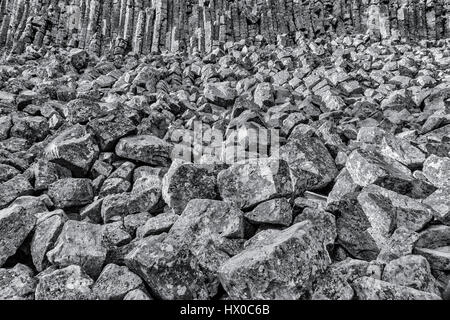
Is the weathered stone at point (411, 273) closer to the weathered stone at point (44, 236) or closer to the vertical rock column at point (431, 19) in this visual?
the weathered stone at point (44, 236)

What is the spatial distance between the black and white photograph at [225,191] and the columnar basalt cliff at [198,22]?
26.4 feet

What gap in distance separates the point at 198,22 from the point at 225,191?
19835 mm

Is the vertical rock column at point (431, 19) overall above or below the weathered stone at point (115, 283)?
above

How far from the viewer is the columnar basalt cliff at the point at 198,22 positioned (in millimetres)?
21375

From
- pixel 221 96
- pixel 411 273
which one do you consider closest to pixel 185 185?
pixel 411 273

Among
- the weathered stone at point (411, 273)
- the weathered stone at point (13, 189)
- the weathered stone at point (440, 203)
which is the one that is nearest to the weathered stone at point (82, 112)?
the weathered stone at point (13, 189)

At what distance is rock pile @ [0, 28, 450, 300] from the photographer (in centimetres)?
407

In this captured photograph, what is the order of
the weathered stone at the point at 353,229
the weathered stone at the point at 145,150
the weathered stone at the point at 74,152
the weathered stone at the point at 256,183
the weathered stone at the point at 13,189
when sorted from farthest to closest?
the weathered stone at the point at 145,150 < the weathered stone at the point at 74,152 < the weathered stone at the point at 13,189 < the weathered stone at the point at 256,183 < the weathered stone at the point at 353,229

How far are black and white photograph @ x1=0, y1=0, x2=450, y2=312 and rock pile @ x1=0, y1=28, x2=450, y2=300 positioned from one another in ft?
0.08

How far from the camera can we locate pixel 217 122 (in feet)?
30.4

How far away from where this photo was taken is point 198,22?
22.8 meters

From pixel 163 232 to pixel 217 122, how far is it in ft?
15.2

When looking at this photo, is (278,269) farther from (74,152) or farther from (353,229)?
(74,152)
